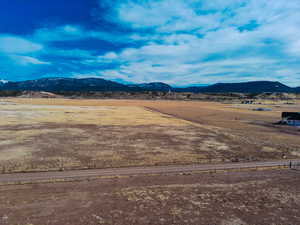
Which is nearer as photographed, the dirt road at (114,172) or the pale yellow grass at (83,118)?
the dirt road at (114,172)

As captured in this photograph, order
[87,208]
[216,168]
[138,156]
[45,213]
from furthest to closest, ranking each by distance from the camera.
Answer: [138,156] → [216,168] → [87,208] → [45,213]

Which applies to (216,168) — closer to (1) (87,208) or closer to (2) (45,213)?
(1) (87,208)

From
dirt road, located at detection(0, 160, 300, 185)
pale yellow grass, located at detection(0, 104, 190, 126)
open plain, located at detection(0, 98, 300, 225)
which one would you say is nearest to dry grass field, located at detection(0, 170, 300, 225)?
open plain, located at detection(0, 98, 300, 225)

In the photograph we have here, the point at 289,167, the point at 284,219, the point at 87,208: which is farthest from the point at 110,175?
the point at 289,167

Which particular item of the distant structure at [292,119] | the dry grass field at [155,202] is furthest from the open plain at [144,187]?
the distant structure at [292,119]

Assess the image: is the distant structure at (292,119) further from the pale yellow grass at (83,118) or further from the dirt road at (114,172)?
the dirt road at (114,172)

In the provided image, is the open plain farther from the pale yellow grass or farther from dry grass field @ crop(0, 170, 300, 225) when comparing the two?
the pale yellow grass

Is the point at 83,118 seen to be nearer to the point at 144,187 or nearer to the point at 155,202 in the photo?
the point at 144,187
